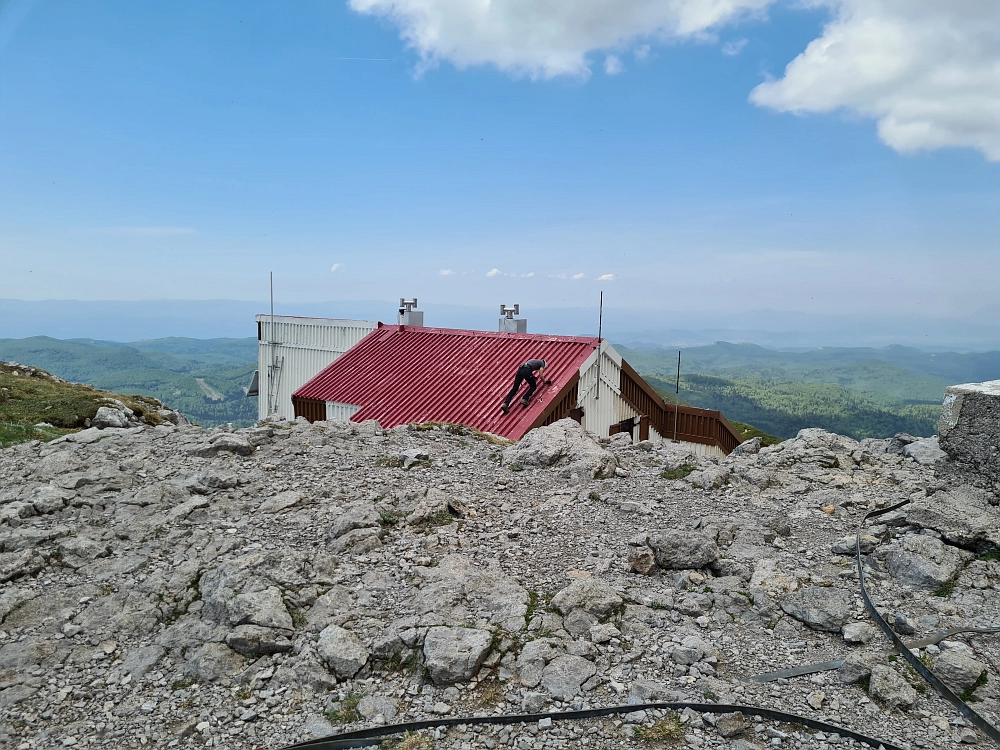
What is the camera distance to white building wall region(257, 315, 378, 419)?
23.8 m

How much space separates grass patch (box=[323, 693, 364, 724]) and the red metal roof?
34.9 ft

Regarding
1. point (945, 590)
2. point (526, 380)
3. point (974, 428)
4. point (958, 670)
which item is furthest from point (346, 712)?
point (526, 380)

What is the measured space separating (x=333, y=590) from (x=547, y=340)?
13116 millimetres

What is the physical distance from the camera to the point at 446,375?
19.2 meters

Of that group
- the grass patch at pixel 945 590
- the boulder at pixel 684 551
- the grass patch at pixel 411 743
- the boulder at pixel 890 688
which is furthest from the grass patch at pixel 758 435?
the grass patch at pixel 411 743

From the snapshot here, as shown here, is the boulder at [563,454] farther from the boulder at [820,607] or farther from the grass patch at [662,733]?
the grass patch at [662,733]

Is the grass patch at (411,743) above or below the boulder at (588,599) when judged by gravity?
below

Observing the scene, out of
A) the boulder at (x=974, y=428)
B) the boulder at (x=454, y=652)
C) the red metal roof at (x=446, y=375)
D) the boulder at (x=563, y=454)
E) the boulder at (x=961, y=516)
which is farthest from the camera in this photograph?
the red metal roof at (x=446, y=375)

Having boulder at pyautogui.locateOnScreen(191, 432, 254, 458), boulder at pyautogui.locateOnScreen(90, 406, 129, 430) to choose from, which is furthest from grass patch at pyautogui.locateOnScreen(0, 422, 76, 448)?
boulder at pyautogui.locateOnScreen(191, 432, 254, 458)

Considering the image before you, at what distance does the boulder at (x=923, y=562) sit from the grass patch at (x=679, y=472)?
3561 millimetres

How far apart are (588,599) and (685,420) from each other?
16327 mm

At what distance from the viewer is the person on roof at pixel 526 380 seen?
16.1m

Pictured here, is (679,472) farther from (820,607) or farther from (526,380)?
(526,380)

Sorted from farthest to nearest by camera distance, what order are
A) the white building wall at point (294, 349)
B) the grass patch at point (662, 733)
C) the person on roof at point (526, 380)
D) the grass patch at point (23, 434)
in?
1. the white building wall at point (294, 349)
2. the person on roof at point (526, 380)
3. the grass patch at point (23, 434)
4. the grass patch at point (662, 733)
